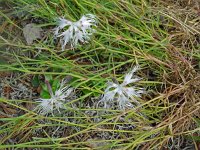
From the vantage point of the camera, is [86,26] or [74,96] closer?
[86,26]

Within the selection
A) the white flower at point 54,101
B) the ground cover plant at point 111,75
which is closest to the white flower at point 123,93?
the ground cover plant at point 111,75

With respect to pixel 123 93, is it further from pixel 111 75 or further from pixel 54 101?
pixel 54 101

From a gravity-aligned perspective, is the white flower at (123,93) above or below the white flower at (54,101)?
below

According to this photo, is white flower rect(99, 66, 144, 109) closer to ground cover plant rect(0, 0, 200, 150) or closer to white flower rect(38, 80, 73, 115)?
ground cover plant rect(0, 0, 200, 150)

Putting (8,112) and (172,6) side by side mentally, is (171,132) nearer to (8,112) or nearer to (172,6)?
(172,6)

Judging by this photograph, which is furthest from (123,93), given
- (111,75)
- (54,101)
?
(54,101)

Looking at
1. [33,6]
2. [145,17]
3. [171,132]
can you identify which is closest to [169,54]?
[145,17]

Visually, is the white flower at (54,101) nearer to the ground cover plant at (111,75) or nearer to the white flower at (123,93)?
the ground cover plant at (111,75)
